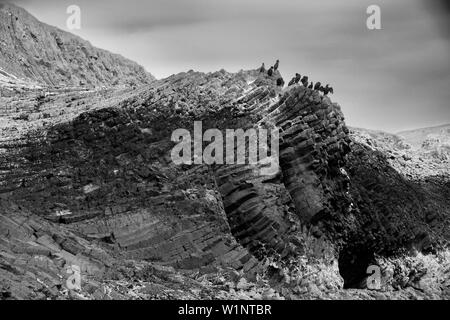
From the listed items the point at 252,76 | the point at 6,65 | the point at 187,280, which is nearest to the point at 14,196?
the point at 187,280

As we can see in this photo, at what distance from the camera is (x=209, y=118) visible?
56812 millimetres

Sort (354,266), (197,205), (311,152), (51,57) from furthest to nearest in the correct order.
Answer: (51,57) → (354,266) → (311,152) → (197,205)

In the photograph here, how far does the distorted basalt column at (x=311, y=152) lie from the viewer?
2222 inches

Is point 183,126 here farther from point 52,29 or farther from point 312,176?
point 52,29

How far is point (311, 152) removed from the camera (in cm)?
5712

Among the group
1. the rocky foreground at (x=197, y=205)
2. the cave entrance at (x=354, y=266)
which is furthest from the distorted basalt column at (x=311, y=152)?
the cave entrance at (x=354, y=266)

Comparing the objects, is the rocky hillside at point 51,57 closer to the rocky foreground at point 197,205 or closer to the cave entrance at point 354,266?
the rocky foreground at point 197,205

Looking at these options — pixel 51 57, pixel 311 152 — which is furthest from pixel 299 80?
pixel 51 57

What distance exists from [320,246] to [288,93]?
8.95 metres

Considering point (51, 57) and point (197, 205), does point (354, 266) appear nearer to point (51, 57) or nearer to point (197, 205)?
point (197, 205)

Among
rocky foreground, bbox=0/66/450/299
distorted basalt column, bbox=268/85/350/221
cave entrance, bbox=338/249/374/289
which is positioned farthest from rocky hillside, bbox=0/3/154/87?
cave entrance, bbox=338/249/374/289

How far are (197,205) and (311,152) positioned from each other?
7734 millimetres

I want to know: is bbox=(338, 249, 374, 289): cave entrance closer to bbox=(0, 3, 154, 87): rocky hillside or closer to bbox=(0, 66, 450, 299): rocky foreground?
bbox=(0, 66, 450, 299): rocky foreground

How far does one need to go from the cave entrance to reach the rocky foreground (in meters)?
0.09
